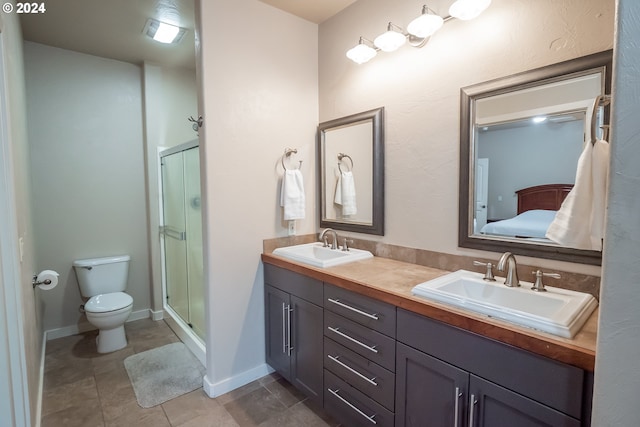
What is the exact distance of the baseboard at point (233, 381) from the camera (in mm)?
2020

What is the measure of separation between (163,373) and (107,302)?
82 centimetres

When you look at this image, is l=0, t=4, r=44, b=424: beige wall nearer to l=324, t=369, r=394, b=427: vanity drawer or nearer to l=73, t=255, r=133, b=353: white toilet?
l=73, t=255, r=133, b=353: white toilet

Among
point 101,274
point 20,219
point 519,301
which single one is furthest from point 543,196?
point 101,274

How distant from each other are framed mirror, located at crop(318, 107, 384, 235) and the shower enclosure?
3.25ft

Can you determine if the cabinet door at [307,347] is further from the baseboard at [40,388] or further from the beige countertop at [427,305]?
the baseboard at [40,388]

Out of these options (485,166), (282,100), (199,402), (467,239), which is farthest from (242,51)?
(199,402)

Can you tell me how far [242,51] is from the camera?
2051 mm

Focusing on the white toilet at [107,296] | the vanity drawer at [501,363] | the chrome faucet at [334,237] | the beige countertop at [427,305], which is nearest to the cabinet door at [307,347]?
the beige countertop at [427,305]

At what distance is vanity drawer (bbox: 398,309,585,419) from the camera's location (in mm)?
917

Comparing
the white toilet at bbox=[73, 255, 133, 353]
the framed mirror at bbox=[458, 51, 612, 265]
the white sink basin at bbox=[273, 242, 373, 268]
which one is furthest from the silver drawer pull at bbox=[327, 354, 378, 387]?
the white toilet at bbox=[73, 255, 133, 353]

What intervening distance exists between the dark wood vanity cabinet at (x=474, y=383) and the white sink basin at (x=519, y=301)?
3.8 inches

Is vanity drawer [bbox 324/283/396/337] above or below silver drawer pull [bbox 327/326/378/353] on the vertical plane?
above

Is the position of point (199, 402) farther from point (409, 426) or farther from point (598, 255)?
point (598, 255)

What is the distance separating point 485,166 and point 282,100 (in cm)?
142
